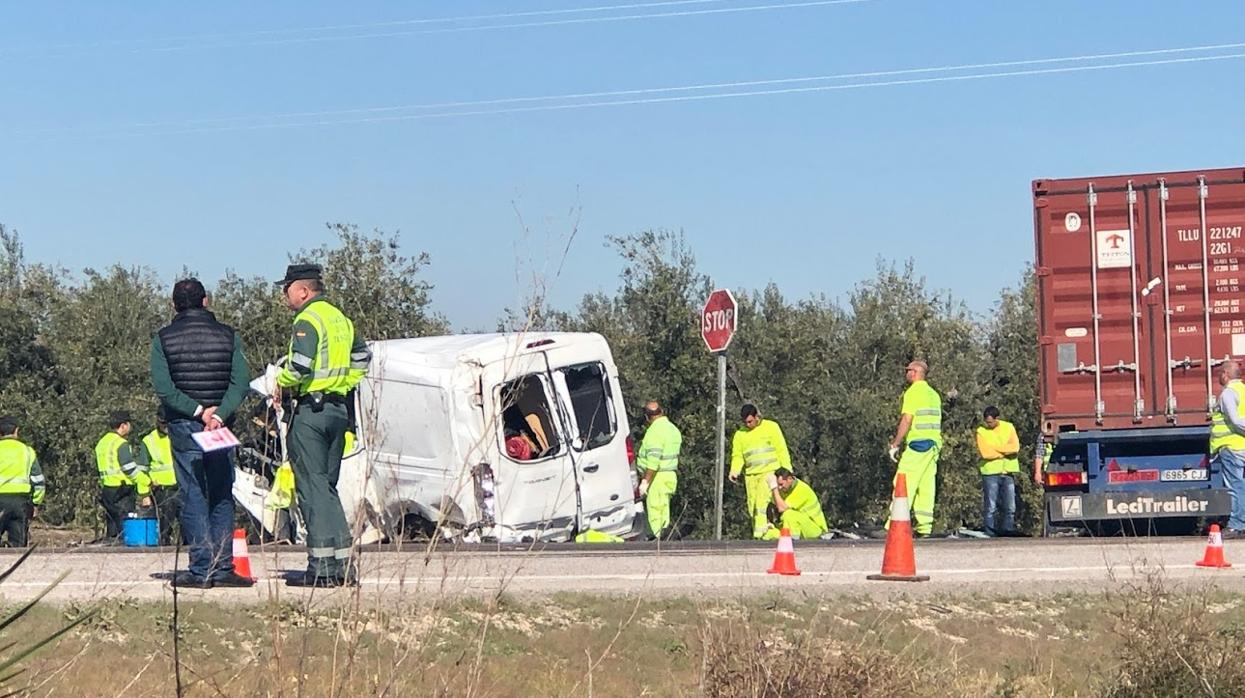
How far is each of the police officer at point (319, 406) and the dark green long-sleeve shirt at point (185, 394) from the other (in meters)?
0.50

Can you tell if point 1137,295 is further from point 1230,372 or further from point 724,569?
point 724,569

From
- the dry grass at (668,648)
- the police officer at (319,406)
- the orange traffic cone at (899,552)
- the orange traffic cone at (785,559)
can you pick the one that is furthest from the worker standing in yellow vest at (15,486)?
the orange traffic cone at (899,552)

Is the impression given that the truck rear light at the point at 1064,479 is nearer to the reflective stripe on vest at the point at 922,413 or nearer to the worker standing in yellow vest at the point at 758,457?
the reflective stripe on vest at the point at 922,413

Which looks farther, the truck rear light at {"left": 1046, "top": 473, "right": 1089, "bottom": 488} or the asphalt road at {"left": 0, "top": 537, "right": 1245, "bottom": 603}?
the truck rear light at {"left": 1046, "top": 473, "right": 1089, "bottom": 488}

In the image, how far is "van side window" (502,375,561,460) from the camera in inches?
589

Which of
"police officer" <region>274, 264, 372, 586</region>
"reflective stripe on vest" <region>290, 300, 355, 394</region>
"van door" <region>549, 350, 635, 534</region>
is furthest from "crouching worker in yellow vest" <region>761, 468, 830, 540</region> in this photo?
"reflective stripe on vest" <region>290, 300, 355, 394</region>

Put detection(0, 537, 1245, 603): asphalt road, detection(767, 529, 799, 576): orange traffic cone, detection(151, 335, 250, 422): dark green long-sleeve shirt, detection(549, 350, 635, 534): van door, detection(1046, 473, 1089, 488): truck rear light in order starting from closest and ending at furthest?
detection(151, 335, 250, 422): dark green long-sleeve shirt → detection(0, 537, 1245, 603): asphalt road → detection(767, 529, 799, 576): orange traffic cone → detection(549, 350, 635, 534): van door → detection(1046, 473, 1089, 488): truck rear light

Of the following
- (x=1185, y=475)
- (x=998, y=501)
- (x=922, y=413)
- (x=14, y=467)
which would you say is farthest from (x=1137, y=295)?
(x=14, y=467)

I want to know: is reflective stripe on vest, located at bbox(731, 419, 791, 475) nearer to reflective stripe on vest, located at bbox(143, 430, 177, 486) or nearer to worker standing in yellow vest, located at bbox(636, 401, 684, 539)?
worker standing in yellow vest, located at bbox(636, 401, 684, 539)

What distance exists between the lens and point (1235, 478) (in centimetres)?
Answer: 1509

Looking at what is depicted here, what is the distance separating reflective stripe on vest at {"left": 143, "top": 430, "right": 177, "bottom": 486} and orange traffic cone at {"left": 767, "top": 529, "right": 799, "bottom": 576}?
31.0ft

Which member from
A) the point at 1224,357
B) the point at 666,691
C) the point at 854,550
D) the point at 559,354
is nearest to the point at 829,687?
the point at 666,691

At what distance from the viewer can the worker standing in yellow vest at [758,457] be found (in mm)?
17500

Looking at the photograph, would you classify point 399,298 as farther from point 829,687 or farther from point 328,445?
point 829,687
